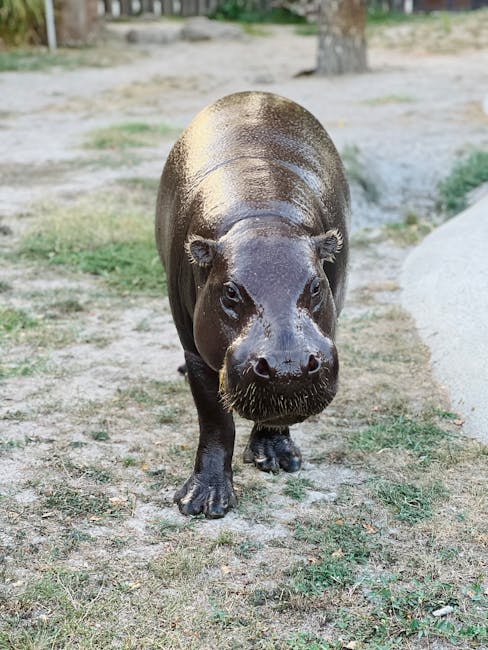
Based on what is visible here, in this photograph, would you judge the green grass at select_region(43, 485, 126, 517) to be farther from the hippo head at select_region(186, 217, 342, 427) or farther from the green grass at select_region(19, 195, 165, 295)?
the green grass at select_region(19, 195, 165, 295)

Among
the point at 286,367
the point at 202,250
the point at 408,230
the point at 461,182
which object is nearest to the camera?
the point at 286,367

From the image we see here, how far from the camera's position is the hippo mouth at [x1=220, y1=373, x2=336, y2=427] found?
10.5 feet

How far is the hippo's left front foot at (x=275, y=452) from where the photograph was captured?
4.46m

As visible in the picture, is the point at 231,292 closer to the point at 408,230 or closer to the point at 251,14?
the point at 408,230

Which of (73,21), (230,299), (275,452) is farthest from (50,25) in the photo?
(230,299)

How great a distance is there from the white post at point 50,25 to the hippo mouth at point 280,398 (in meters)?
15.6

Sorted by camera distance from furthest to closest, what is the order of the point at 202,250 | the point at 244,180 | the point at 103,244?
the point at 103,244 < the point at 244,180 < the point at 202,250

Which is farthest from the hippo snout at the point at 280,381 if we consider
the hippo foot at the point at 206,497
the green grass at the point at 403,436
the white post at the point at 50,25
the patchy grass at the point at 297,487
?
the white post at the point at 50,25

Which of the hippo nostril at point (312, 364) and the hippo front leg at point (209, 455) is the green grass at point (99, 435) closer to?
Result: the hippo front leg at point (209, 455)

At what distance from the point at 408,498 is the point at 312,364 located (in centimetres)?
129

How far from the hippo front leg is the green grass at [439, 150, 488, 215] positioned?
5058mm

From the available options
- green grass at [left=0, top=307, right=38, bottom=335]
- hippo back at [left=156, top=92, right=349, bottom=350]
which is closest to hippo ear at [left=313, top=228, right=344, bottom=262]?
hippo back at [left=156, top=92, right=349, bottom=350]

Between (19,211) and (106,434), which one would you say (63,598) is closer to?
(106,434)

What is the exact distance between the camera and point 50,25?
17.6 metres
